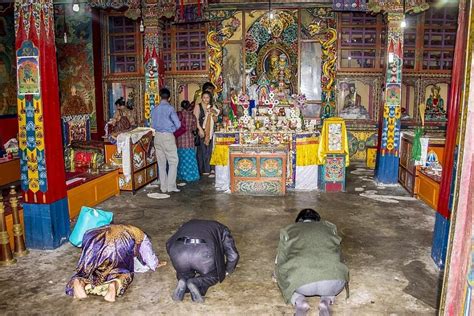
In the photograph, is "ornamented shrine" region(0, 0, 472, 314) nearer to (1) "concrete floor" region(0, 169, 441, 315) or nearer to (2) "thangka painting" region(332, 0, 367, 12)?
(2) "thangka painting" region(332, 0, 367, 12)

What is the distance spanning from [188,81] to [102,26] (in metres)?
2.84

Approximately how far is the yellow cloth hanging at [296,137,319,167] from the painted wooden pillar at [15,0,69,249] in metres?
4.30

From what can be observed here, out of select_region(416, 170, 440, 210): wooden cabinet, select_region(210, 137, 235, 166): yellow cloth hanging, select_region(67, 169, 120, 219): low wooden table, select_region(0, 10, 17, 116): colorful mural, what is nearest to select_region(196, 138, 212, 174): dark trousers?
select_region(210, 137, 235, 166): yellow cloth hanging

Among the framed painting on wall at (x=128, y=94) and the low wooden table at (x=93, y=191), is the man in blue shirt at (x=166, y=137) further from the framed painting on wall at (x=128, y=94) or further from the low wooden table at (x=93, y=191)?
the framed painting on wall at (x=128, y=94)

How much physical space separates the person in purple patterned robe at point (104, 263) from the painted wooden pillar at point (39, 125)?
1.44 meters

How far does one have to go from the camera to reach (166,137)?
8266 millimetres

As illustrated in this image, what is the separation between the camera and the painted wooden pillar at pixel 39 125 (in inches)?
207

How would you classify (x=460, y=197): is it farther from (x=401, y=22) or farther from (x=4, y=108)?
(x=4, y=108)

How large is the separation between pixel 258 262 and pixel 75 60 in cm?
927

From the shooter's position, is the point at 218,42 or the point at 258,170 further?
the point at 218,42

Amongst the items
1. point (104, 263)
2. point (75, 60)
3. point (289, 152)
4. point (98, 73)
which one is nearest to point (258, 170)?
point (289, 152)

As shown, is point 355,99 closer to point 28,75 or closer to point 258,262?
point 258,262

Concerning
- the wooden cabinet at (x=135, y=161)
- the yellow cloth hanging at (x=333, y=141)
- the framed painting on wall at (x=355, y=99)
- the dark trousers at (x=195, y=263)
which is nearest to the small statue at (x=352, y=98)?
the framed painting on wall at (x=355, y=99)

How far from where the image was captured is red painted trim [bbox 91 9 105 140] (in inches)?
474
